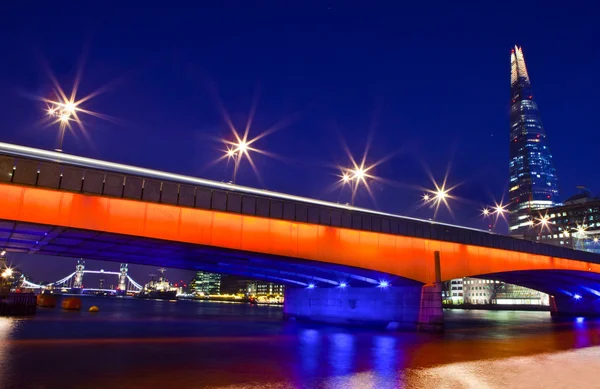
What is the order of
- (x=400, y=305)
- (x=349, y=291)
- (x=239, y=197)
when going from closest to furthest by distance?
1. (x=239, y=197)
2. (x=400, y=305)
3. (x=349, y=291)

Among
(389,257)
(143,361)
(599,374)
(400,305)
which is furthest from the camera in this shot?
(400,305)

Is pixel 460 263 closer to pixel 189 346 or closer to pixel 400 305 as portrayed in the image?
pixel 400 305

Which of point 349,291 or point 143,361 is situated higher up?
point 349,291

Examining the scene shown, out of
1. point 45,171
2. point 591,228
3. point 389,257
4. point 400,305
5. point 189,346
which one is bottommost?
point 189,346

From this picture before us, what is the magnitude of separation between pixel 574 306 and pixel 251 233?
3502 inches

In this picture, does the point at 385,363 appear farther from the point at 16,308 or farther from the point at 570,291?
the point at 570,291

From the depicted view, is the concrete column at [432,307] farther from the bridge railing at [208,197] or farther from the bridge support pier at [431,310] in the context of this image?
the bridge railing at [208,197]

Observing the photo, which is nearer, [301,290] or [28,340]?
[28,340]

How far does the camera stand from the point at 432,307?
43375mm

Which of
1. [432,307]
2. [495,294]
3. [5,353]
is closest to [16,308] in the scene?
[5,353]

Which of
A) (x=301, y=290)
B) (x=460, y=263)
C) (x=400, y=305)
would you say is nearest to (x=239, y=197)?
(x=400, y=305)

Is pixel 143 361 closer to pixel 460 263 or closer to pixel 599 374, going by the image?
pixel 599 374

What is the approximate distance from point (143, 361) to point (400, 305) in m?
31.9

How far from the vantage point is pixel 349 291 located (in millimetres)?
55094
